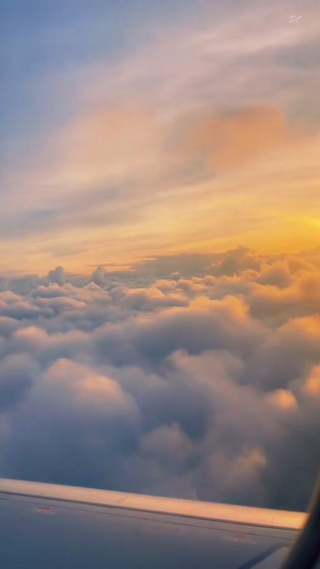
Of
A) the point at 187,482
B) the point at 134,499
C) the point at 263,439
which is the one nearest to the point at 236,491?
the point at 187,482

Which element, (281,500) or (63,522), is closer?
(63,522)

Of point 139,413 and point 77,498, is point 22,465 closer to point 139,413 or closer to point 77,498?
point 139,413

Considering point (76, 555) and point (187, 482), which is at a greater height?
point (76, 555)

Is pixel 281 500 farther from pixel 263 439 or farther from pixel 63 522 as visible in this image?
pixel 63 522

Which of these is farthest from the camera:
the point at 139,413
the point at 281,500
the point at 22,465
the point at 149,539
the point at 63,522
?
the point at 139,413

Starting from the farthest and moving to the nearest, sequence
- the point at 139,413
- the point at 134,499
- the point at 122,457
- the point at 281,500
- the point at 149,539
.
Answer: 1. the point at 139,413
2. the point at 122,457
3. the point at 281,500
4. the point at 134,499
5. the point at 149,539

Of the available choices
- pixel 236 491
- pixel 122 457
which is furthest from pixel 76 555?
pixel 122 457

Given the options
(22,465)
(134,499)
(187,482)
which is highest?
(134,499)
